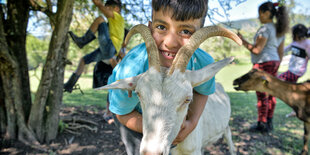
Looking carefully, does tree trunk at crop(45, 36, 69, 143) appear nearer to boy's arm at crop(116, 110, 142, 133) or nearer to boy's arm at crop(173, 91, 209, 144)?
boy's arm at crop(116, 110, 142, 133)

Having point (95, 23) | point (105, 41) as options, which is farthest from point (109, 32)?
point (95, 23)

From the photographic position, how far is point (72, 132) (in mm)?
4398

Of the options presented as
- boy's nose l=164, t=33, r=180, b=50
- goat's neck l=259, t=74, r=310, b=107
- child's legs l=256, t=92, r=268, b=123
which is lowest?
child's legs l=256, t=92, r=268, b=123

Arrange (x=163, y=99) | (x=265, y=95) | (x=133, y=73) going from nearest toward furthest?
(x=163, y=99), (x=133, y=73), (x=265, y=95)

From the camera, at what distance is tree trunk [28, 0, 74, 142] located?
3.41 metres

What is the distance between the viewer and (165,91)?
147 centimetres

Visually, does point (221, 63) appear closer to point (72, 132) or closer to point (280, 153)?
point (280, 153)

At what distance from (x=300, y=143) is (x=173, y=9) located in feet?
15.4

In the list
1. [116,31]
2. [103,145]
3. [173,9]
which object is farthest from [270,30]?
[103,145]

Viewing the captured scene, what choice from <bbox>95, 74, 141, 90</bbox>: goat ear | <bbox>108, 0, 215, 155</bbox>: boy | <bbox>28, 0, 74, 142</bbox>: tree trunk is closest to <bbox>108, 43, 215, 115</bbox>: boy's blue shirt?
<bbox>108, 0, 215, 155</bbox>: boy

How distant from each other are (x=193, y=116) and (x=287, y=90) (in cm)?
350

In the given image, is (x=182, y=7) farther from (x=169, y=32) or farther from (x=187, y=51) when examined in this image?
(x=187, y=51)

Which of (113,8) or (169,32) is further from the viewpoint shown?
(113,8)

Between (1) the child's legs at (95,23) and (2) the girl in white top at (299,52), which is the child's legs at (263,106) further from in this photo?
(1) the child's legs at (95,23)
